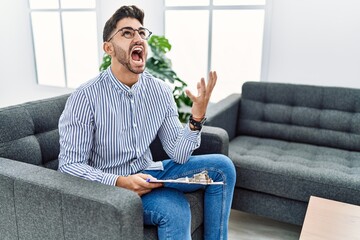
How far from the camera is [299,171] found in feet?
5.86

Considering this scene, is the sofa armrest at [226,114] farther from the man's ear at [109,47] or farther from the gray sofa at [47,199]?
the man's ear at [109,47]

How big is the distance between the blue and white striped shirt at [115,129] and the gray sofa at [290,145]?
1.81ft

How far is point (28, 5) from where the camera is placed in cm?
412

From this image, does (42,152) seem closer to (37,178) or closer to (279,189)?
(37,178)

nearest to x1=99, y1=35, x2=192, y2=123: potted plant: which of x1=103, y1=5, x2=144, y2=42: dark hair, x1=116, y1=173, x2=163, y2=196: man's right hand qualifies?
x1=103, y1=5, x2=144, y2=42: dark hair

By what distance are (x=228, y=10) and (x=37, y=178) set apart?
89.3 inches

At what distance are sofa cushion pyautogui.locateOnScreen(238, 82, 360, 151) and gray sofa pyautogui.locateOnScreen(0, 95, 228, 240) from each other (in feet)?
3.60

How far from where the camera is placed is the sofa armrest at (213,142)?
5.61ft

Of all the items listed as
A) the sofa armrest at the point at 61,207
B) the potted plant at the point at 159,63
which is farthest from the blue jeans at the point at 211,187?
the potted plant at the point at 159,63

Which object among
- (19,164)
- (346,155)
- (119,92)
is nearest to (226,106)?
(346,155)

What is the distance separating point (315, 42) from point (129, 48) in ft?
5.76

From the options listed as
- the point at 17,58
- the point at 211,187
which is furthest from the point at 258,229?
the point at 17,58

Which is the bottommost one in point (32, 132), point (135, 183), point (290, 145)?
point (290, 145)

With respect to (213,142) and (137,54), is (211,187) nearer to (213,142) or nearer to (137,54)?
(213,142)
